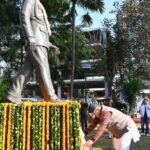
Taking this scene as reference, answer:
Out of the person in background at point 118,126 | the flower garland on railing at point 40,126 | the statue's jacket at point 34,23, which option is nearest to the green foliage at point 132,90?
the person in background at point 118,126

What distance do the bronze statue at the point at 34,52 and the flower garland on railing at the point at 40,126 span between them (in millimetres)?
801

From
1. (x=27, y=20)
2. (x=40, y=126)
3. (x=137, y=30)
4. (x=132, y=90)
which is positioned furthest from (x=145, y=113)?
(x=40, y=126)

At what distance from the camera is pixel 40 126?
6422 millimetres

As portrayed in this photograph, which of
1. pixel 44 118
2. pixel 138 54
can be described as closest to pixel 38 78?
pixel 44 118

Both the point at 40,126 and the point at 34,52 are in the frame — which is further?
the point at 34,52

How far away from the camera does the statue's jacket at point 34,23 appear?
7.46 metres

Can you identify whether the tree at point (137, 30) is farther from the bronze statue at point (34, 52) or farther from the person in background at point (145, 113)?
the bronze statue at point (34, 52)

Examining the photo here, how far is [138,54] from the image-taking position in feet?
104

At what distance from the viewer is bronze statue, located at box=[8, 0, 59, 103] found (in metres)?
7.39

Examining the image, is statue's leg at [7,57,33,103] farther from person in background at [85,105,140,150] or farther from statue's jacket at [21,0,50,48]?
person in background at [85,105,140,150]

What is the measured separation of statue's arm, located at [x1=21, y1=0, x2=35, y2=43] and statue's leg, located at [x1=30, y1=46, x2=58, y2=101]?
0.75 feet

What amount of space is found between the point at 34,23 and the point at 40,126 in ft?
6.47

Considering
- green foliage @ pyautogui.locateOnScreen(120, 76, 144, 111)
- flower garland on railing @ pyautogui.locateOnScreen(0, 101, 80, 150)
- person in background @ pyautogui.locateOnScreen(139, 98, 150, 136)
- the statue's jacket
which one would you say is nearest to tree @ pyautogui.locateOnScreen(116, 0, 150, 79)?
green foliage @ pyautogui.locateOnScreen(120, 76, 144, 111)

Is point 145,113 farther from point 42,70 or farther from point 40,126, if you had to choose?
point 40,126
